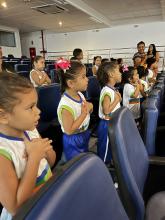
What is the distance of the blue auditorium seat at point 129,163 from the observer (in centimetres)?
77

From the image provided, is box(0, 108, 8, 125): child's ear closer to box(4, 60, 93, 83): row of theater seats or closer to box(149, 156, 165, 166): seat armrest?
box(149, 156, 165, 166): seat armrest

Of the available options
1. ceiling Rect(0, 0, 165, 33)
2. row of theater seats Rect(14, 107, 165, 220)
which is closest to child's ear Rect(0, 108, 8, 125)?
row of theater seats Rect(14, 107, 165, 220)

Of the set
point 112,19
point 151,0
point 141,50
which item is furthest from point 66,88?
point 112,19

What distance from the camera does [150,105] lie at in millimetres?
1338

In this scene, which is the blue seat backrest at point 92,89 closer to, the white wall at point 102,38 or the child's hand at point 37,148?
the child's hand at point 37,148

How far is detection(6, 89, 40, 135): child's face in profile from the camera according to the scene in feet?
2.36

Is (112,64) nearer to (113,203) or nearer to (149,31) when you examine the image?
(113,203)

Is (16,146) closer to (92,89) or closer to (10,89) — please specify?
(10,89)

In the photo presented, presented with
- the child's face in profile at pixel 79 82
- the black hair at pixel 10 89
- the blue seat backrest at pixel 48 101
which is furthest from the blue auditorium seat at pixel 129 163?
the blue seat backrest at pixel 48 101

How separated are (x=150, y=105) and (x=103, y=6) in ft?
24.2

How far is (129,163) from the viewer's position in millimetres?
798

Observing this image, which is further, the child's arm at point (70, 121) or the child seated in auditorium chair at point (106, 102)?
the child seated in auditorium chair at point (106, 102)

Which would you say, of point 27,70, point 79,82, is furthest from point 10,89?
point 27,70

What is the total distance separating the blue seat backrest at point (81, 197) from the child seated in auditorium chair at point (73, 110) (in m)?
0.95
